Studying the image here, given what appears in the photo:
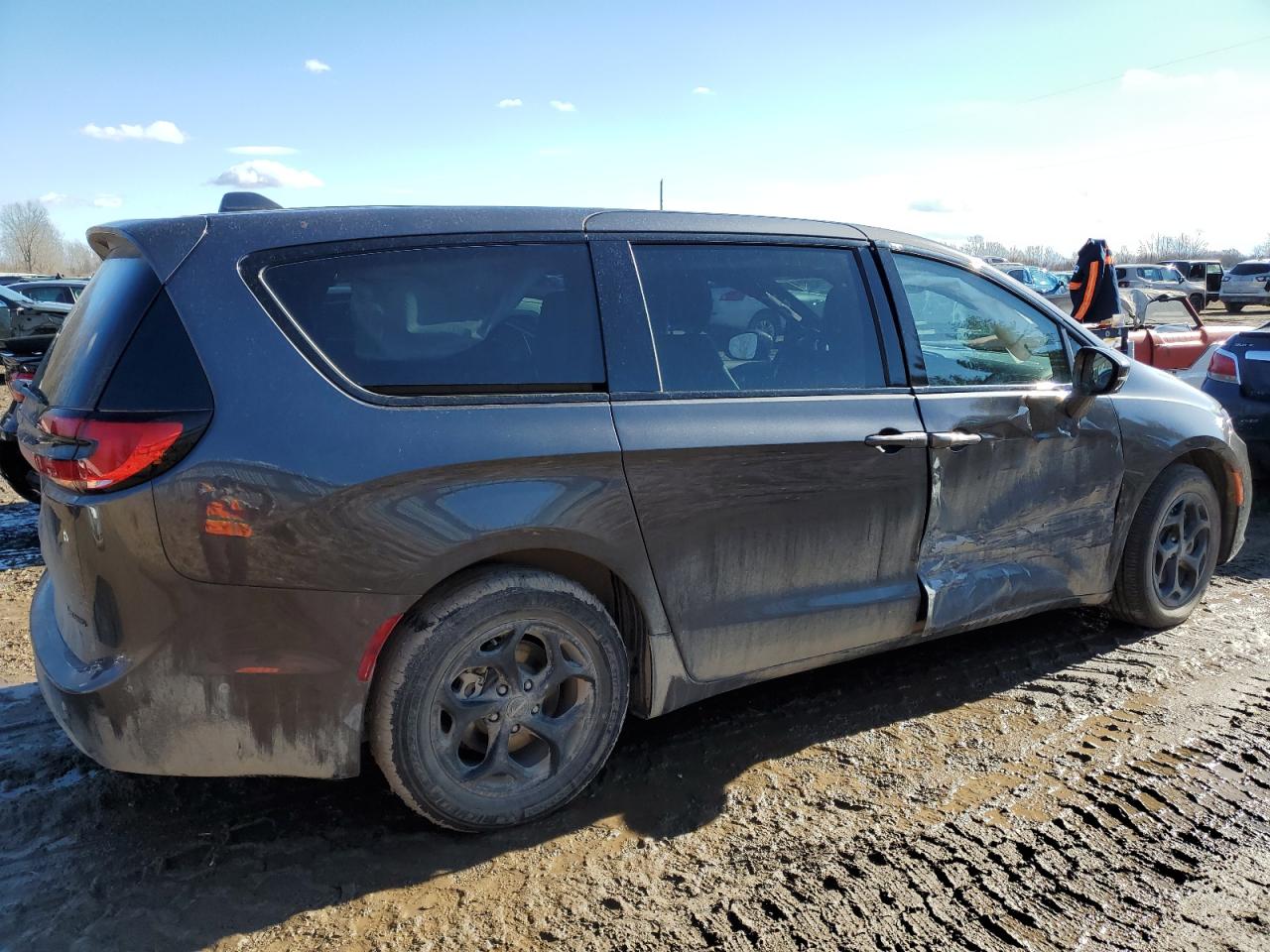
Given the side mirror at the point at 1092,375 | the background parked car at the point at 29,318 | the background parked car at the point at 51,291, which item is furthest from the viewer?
the background parked car at the point at 51,291

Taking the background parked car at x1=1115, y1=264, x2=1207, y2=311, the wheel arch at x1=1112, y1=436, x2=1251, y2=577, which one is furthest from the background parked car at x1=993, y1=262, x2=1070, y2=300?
the wheel arch at x1=1112, y1=436, x2=1251, y2=577

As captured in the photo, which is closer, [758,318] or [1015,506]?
[758,318]

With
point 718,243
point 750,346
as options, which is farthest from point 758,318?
point 718,243

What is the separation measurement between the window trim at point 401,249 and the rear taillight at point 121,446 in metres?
0.33

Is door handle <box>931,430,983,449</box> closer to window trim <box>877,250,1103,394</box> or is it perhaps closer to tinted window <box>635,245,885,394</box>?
window trim <box>877,250,1103,394</box>

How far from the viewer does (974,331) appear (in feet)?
12.5

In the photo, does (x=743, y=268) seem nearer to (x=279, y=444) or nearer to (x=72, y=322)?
(x=279, y=444)

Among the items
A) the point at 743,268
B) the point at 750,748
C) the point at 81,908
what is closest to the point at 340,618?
the point at 81,908

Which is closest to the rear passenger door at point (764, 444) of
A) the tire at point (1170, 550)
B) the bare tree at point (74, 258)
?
the tire at point (1170, 550)

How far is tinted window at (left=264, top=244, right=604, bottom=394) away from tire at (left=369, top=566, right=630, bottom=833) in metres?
0.60

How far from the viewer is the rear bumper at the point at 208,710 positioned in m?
2.43

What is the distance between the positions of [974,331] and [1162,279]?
120 ft

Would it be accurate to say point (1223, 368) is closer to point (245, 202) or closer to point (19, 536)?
point (245, 202)

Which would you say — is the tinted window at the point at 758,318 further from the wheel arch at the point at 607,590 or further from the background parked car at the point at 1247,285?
the background parked car at the point at 1247,285
